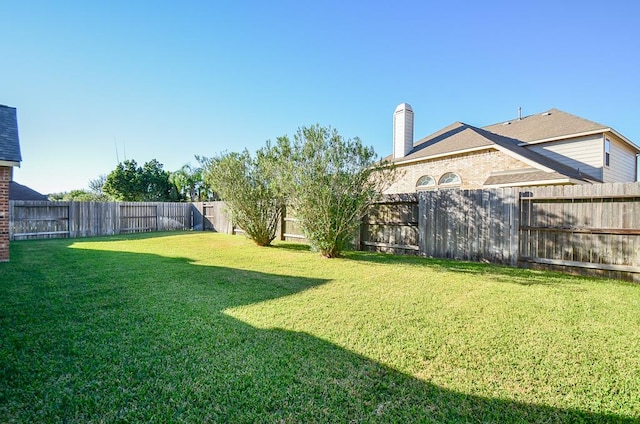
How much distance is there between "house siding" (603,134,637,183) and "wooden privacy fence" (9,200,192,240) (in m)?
22.4

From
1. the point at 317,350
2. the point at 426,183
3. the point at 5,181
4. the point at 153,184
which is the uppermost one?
the point at 153,184

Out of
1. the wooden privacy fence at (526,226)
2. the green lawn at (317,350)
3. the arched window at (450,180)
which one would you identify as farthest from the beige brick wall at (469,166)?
the green lawn at (317,350)


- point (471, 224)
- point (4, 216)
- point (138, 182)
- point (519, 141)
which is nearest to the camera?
point (4, 216)

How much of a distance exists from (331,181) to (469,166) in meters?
8.38

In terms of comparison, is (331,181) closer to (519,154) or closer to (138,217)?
(519,154)

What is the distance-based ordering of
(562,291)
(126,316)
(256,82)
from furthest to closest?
(256,82), (562,291), (126,316)

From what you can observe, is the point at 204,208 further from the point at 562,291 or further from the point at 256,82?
the point at 562,291

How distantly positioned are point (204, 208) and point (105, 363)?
16242 mm

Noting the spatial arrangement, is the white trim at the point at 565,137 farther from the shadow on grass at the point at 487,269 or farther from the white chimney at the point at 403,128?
the shadow on grass at the point at 487,269

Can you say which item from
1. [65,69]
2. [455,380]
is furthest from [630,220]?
[65,69]

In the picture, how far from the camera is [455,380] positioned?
2270 millimetres

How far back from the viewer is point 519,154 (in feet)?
38.0

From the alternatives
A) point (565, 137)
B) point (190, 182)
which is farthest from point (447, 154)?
point (190, 182)

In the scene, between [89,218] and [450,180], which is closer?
[450,180]
